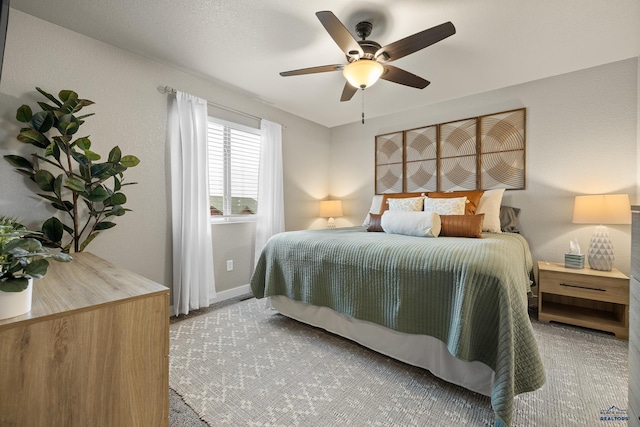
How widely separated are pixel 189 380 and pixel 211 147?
2.28 m

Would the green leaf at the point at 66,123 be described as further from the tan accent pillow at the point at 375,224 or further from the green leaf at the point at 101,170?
the tan accent pillow at the point at 375,224

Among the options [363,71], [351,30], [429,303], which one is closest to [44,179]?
[363,71]

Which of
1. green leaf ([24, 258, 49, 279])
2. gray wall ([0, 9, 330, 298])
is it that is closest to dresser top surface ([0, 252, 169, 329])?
green leaf ([24, 258, 49, 279])

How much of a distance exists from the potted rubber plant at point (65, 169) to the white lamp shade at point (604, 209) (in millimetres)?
3804

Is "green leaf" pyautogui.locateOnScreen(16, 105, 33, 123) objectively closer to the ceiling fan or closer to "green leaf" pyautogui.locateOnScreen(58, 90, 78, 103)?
"green leaf" pyautogui.locateOnScreen(58, 90, 78, 103)

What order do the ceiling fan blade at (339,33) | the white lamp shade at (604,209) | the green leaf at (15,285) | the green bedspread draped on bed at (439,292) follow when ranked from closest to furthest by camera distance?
the green leaf at (15,285)
the green bedspread draped on bed at (439,292)
the ceiling fan blade at (339,33)
the white lamp shade at (604,209)

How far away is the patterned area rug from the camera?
4.44 feet

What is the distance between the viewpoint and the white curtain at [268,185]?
3.46 m

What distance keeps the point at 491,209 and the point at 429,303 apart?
1.79 meters

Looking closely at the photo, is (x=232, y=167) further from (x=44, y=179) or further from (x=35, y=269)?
(x=35, y=269)

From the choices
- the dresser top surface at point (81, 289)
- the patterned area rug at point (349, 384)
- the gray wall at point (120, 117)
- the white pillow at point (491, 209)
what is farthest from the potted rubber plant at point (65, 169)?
the white pillow at point (491, 209)

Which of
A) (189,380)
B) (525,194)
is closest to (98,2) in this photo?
(189,380)

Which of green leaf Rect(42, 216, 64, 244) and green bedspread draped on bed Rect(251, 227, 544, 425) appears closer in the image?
green bedspread draped on bed Rect(251, 227, 544, 425)

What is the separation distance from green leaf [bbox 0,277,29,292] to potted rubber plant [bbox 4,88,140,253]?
1368 millimetres
